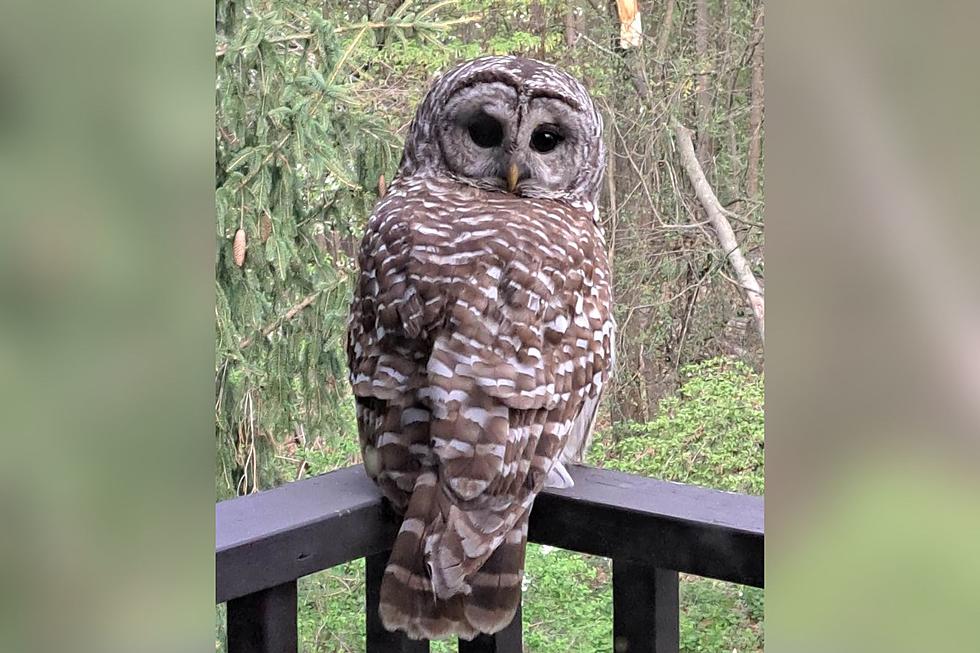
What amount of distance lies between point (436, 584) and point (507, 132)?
113cm

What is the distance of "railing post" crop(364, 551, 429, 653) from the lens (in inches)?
53.4

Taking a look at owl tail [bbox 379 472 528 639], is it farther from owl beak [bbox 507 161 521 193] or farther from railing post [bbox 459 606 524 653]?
owl beak [bbox 507 161 521 193]

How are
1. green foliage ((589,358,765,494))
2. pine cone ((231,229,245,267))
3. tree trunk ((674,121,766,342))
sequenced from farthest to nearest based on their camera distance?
tree trunk ((674,121,766,342)), green foliage ((589,358,765,494)), pine cone ((231,229,245,267))

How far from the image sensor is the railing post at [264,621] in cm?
118

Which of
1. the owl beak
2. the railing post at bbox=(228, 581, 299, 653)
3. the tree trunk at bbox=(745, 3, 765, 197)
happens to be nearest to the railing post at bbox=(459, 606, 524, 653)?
the railing post at bbox=(228, 581, 299, 653)

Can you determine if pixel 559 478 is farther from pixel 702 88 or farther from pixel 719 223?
pixel 702 88

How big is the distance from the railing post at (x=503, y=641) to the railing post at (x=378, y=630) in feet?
0.23

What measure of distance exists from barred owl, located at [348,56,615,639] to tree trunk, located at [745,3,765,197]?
4.65m

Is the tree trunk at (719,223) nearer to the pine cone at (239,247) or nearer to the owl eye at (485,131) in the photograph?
the pine cone at (239,247)
